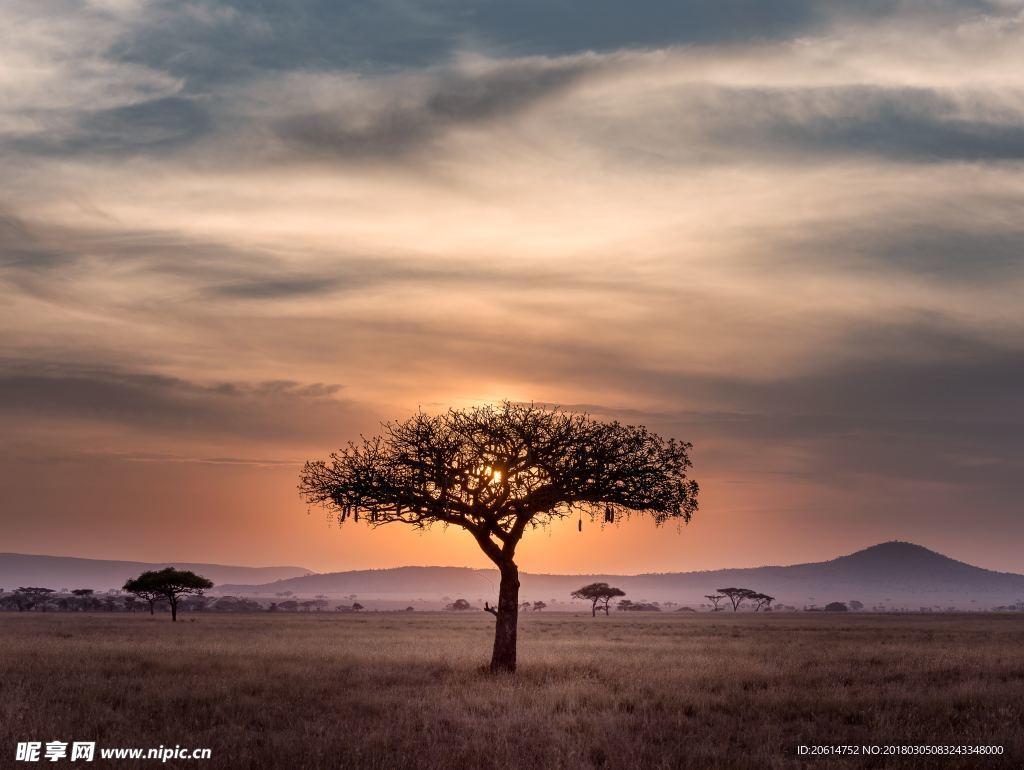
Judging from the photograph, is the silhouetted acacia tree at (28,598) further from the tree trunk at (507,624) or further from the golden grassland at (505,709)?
the tree trunk at (507,624)

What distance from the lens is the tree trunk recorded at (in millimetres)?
33281

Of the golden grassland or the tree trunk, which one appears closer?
the golden grassland

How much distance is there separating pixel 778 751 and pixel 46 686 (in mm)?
19129

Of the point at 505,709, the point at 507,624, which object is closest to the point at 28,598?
the point at 507,624

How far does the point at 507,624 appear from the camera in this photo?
111 ft

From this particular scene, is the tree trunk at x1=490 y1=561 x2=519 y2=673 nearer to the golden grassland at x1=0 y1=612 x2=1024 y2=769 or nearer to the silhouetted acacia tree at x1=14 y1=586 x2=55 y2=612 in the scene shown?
the golden grassland at x1=0 y1=612 x2=1024 y2=769

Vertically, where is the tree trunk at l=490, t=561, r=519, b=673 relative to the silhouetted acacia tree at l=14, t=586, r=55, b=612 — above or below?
above

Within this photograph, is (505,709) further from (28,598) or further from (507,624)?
(28,598)

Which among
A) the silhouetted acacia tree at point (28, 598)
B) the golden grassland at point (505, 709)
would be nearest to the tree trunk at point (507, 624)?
the golden grassland at point (505, 709)

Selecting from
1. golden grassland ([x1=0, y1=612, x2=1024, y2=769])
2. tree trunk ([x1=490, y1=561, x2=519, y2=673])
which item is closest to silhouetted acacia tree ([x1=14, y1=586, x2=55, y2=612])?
golden grassland ([x1=0, y1=612, x2=1024, y2=769])

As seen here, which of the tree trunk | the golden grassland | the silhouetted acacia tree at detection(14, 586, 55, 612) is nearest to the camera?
the golden grassland

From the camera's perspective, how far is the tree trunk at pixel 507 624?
109ft

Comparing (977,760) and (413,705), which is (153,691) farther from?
(977,760)

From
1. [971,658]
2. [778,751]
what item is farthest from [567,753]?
[971,658]
